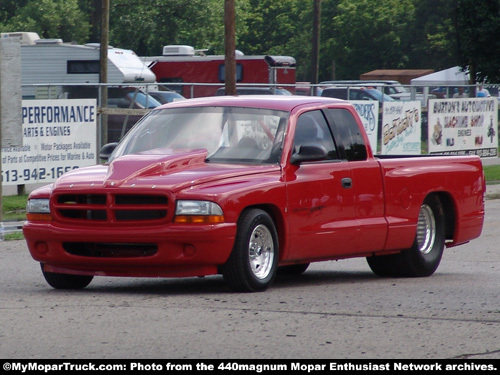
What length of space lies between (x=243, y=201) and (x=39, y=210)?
5.59 feet

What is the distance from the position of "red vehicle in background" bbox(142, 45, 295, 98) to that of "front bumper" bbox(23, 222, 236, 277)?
3017 cm

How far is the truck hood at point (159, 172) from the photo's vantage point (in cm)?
874

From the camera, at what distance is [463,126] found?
2992cm

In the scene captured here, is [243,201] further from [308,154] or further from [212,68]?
[212,68]

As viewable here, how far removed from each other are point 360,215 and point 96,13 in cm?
5484

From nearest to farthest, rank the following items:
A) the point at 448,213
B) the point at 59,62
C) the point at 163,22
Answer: the point at 448,213
the point at 59,62
the point at 163,22

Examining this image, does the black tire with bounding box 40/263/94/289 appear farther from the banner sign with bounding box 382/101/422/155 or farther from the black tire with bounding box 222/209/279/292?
the banner sign with bounding box 382/101/422/155

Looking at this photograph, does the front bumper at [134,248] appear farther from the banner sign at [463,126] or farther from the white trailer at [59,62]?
the white trailer at [59,62]

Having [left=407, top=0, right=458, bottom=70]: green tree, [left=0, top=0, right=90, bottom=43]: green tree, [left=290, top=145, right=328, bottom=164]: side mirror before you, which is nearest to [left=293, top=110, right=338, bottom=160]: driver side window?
[left=290, top=145, right=328, bottom=164]: side mirror

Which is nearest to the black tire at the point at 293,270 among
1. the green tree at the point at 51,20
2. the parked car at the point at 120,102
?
the parked car at the point at 120,102

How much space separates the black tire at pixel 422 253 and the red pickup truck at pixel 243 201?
0.04ft

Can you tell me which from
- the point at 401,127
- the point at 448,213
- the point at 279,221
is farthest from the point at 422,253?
the point at 401,127

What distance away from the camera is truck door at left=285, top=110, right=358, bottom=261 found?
9.38m
